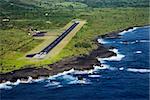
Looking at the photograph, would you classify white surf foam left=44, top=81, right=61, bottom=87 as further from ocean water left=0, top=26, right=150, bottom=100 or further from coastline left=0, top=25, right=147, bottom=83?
coastline left=0, top=25, right=147, bottom=83

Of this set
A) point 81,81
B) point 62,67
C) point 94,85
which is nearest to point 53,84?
point 81,81

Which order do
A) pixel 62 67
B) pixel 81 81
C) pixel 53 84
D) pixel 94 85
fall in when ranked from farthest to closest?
1. pixel 62 67
2. pixel 81 81
3. pixel 53 84
4. pixel 94 85

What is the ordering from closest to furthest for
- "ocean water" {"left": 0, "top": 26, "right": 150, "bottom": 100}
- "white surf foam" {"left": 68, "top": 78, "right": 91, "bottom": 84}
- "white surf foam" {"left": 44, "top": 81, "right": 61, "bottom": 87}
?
"ocean water" {"left": 0, "top": 26, "right": 150, "bottom": 100}
"white surf foam" {"left": 44, "top": 81, "right": 61, "bottom": 87}
"white surf foam" {"left": 68, "top": 78, "right": 91, "bottom": 84}

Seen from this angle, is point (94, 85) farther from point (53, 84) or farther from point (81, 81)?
point (53, 84)

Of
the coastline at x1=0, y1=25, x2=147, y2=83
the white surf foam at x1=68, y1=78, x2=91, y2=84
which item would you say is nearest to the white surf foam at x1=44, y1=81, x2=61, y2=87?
the white surf foam at x1=68, y1=78, x2=91, y2=84

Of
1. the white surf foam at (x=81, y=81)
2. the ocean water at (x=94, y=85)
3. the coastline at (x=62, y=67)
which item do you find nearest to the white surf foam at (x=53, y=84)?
the ocean water at (x=94, y=85)

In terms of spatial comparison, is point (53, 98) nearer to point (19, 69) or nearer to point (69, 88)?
point (69, 88)

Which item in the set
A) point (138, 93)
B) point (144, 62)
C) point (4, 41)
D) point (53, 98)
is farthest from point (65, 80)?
point (4, 41)

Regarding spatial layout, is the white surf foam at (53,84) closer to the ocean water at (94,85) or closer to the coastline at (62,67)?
the ocean water at (94,85)
